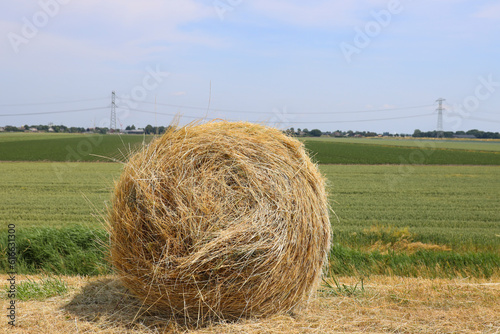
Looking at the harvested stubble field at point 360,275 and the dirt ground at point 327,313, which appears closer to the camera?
the dirt ground at point 327,313

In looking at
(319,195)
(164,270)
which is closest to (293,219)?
(319,195)

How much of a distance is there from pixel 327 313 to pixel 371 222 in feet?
21.8

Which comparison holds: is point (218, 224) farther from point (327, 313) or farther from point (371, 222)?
point (371, 222)

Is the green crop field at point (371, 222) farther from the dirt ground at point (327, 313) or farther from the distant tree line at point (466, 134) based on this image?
the distant tree line at point (466, 134)

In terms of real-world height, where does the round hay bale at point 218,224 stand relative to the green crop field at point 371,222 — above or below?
above

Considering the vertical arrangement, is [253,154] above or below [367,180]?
above

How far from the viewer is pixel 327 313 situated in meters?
4.74

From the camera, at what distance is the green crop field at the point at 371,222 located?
22.1 feet

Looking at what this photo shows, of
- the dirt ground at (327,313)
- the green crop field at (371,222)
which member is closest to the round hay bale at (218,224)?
the dirt ground at (327,313)

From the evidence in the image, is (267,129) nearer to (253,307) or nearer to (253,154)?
(253,154)

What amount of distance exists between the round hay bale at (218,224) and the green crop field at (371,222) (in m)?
0.69

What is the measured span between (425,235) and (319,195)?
5.41m

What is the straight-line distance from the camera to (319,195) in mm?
4734

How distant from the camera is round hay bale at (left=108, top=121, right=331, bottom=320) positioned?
408cm
